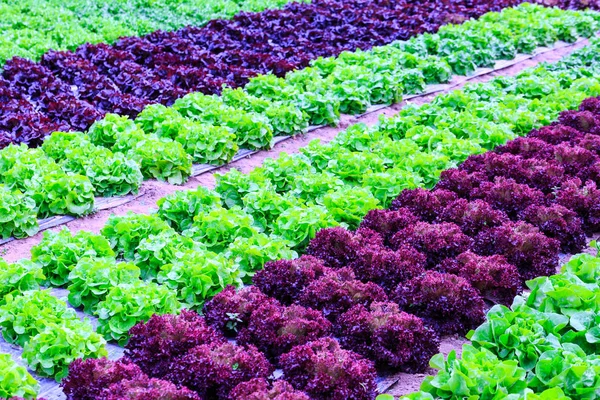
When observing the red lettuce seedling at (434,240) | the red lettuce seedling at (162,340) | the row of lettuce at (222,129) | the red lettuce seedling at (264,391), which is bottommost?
the row of lettuce at (222,129)

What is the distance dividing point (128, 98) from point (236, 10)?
8.92m

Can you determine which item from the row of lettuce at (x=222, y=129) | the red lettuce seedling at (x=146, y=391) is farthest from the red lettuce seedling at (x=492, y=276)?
the red lettuce seedling at (x=146, y=391)

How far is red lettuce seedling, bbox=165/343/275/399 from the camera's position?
5.96 m

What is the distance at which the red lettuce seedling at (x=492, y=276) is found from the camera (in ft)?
24.8

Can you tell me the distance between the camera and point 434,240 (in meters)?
8.23

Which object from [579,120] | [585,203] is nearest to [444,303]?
[585,203]

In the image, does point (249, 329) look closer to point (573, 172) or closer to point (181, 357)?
point (181, 357)

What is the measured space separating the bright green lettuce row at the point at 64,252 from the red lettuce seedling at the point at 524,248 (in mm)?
4060

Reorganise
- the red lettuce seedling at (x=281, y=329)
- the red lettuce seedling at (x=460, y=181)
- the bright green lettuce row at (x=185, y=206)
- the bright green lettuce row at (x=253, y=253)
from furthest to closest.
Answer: the red lettuce seedling at (x=460, y=181) → the bright green lettuce row at (x=185, y=206) → the bright green lettuce row at (x=253, y=253) → the red lettuce seedling at (x=281, y=329)

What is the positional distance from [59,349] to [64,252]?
1692 millimetres

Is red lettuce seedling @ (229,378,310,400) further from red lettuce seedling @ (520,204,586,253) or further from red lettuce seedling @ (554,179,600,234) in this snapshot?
red lettuce seedling @ (554,179,600,234)

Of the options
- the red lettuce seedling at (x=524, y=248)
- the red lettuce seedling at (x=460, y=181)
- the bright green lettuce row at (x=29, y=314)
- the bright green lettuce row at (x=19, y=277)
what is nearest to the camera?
the bright green lettuce row at (x=29, y=314)

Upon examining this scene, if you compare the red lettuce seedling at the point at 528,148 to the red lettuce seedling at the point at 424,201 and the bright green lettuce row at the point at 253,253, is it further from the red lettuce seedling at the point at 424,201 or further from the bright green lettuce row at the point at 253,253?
A: the bright green lettuce row at the point at 253,253

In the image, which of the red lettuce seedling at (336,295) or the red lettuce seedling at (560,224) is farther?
the red lettuce seedling at (560,224)
